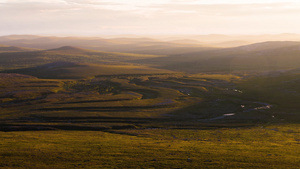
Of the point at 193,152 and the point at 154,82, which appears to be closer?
the point at 193,152

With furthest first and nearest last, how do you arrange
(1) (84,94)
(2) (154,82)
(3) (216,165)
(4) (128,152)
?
(2) (154,82) → (1) (84,94) → (4) (128,152) → (3) (216,165)

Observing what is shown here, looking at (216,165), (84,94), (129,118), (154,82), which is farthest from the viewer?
(154,82)

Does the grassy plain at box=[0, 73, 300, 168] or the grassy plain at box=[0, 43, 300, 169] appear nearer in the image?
the grassy plain at box=[0, 73, 300, 168]

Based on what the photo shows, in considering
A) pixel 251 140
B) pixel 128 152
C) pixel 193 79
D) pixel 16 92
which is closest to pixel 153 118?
pixel 251 140

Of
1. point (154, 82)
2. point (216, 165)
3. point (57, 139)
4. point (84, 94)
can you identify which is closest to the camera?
point (216, 165)

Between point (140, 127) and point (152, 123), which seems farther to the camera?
point (152, 123)

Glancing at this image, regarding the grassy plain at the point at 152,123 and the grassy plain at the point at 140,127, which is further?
Result: the grassy plain at the point at 152,123

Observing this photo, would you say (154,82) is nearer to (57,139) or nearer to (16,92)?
(16,92)

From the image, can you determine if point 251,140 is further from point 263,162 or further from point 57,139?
point 57,139

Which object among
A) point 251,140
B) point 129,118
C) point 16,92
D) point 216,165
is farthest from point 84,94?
point 216,165

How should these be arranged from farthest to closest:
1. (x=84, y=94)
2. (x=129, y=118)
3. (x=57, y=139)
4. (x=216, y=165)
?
(x=84, y=94)
(x=129, y=118)
(x=57, y=139)
(x=216, y=165)
